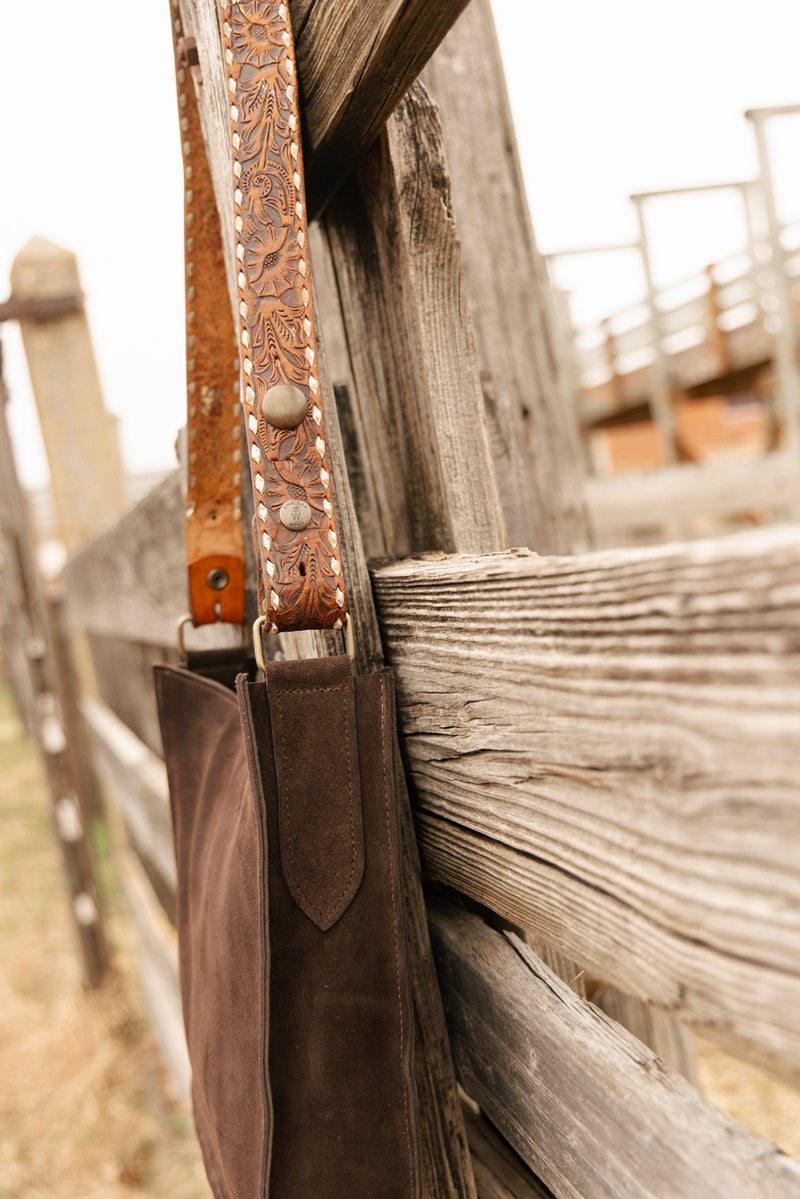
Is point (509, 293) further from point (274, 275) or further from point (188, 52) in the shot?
point (274, 275)

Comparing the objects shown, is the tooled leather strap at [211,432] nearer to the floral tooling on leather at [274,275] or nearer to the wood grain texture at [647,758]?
the floral tooling on leather at [274,275]

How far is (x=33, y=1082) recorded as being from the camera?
10.7ft

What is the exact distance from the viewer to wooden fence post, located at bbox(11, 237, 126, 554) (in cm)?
329

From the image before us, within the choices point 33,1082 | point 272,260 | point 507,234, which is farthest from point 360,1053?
point 33,1082

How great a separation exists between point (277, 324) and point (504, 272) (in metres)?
0.79

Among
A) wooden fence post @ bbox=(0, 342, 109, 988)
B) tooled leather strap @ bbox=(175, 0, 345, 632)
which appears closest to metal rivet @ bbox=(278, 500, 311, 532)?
tooled leather strap @ bbox=(175, 0, 345, 632)

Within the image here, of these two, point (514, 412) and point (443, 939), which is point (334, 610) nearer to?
point (443, 939)

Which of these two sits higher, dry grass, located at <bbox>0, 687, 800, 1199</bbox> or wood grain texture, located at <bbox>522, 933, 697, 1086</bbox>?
wood grain texture, located at <bbox>522, 933, 697, 1086</bbox>

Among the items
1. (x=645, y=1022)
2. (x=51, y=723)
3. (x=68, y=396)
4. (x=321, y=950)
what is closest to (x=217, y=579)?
(x=321, y=950)

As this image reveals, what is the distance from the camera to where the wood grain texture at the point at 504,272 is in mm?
1392

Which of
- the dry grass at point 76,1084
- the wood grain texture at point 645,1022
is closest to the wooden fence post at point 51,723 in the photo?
the dry grass at point 76,1084

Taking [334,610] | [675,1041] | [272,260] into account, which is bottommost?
[675,1041]

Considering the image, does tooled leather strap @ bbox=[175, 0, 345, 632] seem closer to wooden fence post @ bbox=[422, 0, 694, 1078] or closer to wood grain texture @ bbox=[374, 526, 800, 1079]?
wood grain texture @ bbox=[374, 526, 800, 1079]

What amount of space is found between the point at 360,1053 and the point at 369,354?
708mm
